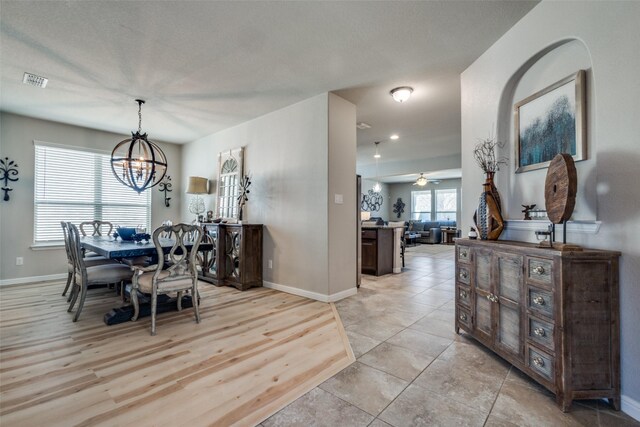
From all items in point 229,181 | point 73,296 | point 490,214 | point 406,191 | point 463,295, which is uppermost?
point 406,191

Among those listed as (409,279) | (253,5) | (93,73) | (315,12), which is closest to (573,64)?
(315,12)

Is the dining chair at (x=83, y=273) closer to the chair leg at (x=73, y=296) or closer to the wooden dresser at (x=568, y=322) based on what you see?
the chair leg at (x=73, y=296)

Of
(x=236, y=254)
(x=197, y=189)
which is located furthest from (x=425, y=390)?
(x=197, y=189)

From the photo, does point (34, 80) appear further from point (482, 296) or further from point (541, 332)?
point (541, 332)

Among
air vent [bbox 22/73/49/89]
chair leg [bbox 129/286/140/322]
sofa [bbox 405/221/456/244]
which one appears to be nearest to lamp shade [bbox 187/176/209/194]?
air vent [bbox 22/73/49/89]

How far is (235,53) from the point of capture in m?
2.84

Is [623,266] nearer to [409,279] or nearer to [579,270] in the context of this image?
[579,270]

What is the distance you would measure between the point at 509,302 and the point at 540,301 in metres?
0.27

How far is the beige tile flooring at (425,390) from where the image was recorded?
1.52m

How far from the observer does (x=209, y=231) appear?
4.59 meters

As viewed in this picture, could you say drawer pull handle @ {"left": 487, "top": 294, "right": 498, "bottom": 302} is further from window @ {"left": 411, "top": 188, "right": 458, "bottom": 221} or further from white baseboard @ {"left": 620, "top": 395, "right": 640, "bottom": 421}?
window @ {"left": 411, "top": 188, "right": 458, "bottom": 221}

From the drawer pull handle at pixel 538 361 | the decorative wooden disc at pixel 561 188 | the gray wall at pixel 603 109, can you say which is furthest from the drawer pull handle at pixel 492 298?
the decorative wooden disc at pixel 561 188

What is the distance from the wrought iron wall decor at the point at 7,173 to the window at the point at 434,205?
12.6 metres

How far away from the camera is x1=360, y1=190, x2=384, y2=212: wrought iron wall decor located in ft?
40.9
